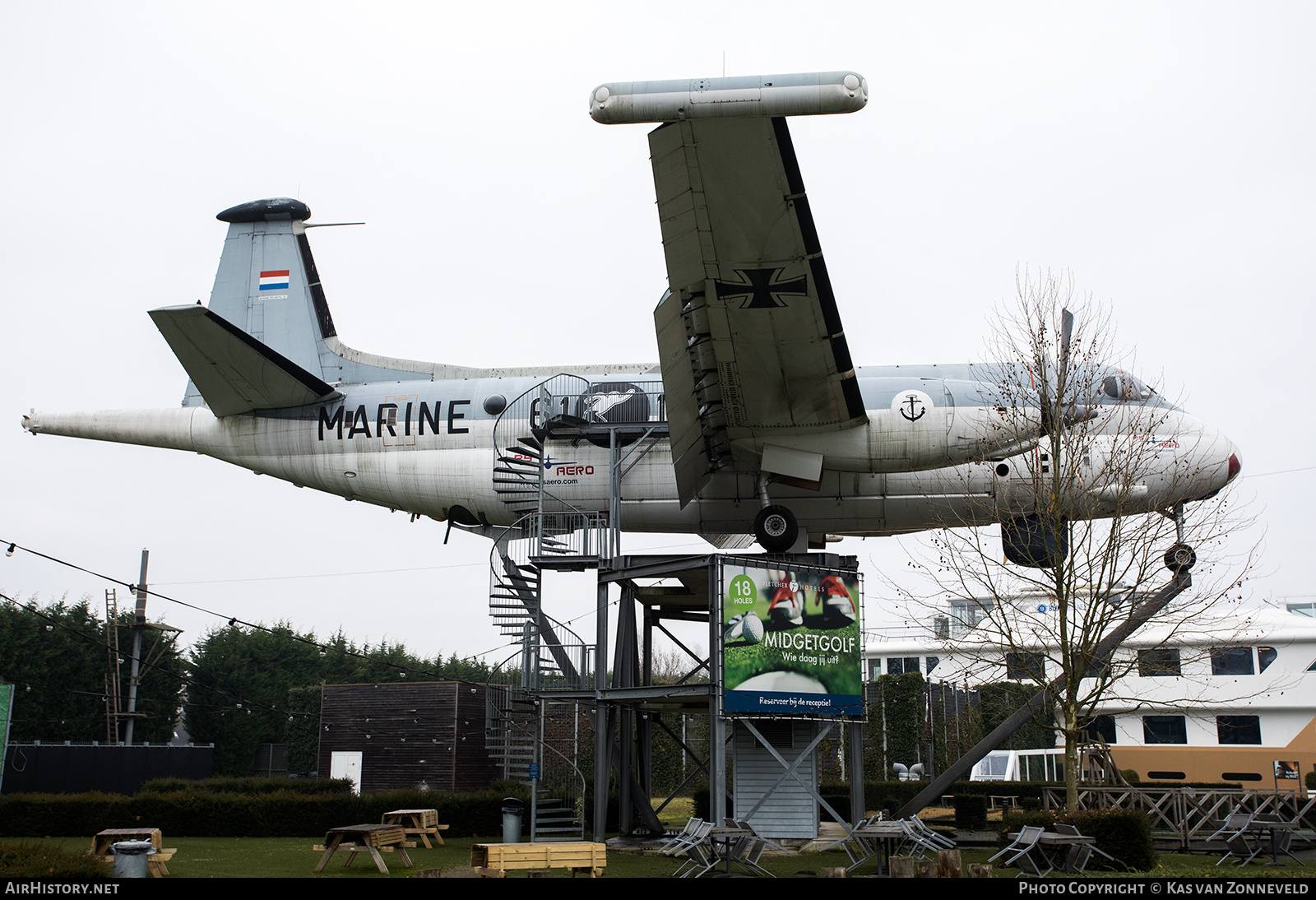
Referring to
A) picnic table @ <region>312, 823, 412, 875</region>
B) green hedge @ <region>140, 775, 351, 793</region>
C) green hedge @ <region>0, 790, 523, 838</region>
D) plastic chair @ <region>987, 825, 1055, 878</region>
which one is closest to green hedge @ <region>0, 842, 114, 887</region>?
picnic table @ <region>312, 823, 412, 875</region>

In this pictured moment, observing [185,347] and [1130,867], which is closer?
[1130,867]

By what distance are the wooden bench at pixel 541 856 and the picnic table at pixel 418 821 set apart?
5.78 m

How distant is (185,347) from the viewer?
68.6 feet

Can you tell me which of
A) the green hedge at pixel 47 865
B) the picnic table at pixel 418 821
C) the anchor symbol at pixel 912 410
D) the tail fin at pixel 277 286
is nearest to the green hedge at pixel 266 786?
the picnic table at pixel 418 821

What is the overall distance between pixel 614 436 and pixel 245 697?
48583 millimetres

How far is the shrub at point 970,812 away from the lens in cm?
2564

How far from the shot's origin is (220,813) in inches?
949

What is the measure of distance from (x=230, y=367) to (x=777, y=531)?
12.6 meters

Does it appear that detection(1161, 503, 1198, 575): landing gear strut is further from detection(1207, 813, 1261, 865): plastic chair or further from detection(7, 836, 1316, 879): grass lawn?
detection(7, 836, 1316, 879): grass lawn

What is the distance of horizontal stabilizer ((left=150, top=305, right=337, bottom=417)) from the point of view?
20.1m

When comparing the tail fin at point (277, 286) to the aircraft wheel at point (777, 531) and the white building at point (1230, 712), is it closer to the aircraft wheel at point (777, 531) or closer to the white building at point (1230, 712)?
the aircraft wheel at point (777, 531)

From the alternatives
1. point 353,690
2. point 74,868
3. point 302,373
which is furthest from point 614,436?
point 353,690

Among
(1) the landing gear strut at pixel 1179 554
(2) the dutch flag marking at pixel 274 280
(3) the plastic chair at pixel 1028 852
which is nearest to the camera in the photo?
(3) the plastic chair at pixel 1028 852
